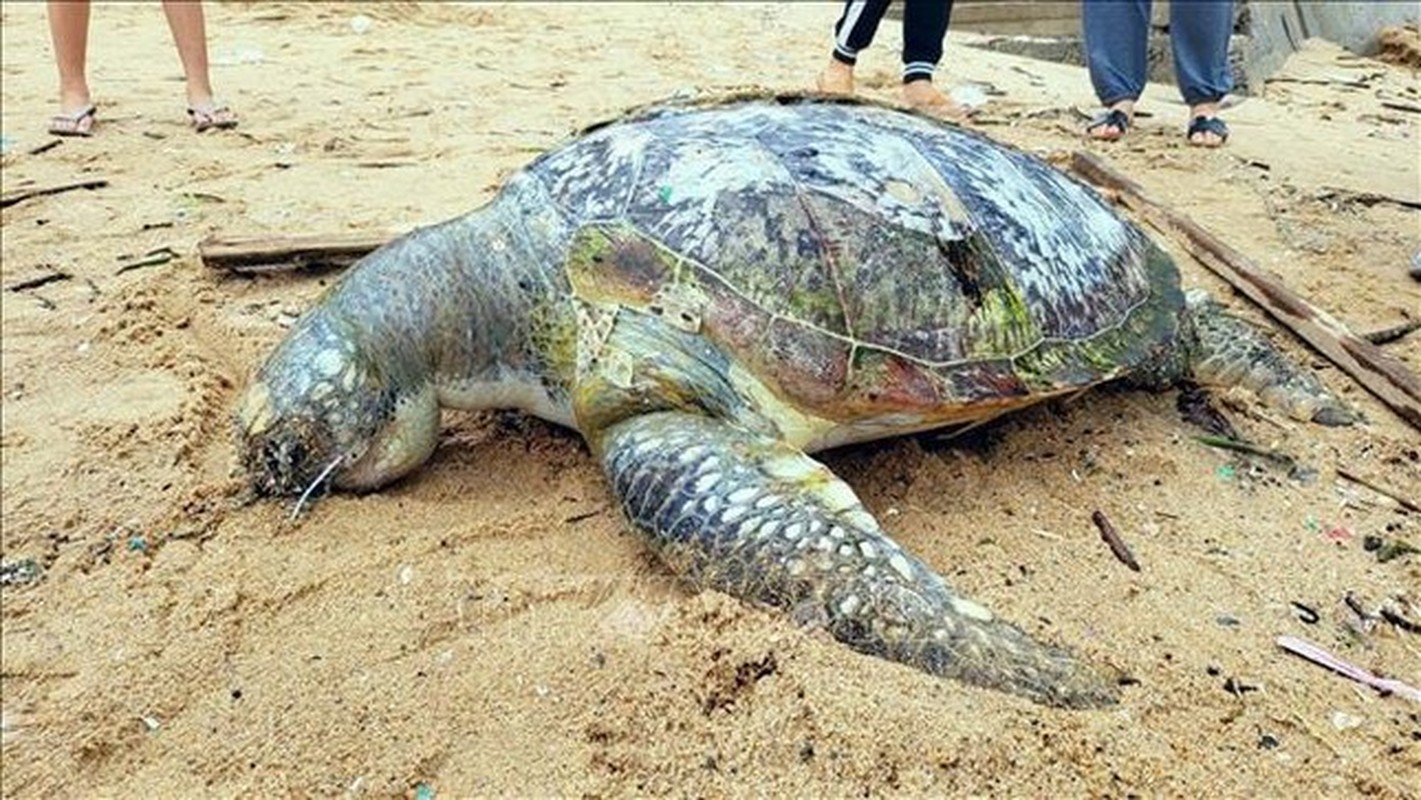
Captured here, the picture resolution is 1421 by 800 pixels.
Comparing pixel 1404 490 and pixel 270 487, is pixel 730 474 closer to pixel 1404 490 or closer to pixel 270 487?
pixel 270 487

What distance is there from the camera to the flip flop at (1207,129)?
192 inches

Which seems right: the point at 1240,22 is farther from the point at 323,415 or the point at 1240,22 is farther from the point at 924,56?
the point at 323,415

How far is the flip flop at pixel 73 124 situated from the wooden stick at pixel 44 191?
0.70 metres

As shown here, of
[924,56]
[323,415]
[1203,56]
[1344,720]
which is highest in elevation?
[1203,56]

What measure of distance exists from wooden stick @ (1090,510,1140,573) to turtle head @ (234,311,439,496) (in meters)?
1.36

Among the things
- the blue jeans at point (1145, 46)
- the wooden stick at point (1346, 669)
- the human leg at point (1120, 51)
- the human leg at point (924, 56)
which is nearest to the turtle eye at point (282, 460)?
the wooden stick at point (1346, 669)

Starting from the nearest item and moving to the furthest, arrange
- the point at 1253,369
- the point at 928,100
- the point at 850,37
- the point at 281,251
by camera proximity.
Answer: the point at 1253,369
the point at 281,251
the point at 850,37
the point at 928,100

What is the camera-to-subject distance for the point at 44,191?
3.95 metres

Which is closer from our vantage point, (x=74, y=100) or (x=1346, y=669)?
(x=1346, y=669)

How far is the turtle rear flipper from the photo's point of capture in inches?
103

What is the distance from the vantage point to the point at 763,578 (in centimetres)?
183

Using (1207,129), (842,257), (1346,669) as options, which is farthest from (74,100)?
(1346,669)

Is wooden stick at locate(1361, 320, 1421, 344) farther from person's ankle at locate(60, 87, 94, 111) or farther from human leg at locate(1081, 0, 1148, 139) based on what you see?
person's ankle at locate(60, 87, 94, 111)

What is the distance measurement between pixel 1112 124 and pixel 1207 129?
1.28 feet
